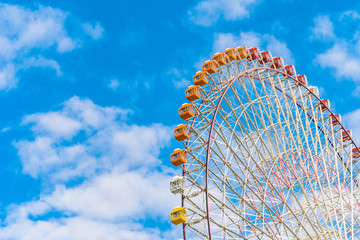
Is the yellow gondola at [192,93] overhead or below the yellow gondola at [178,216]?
overhead

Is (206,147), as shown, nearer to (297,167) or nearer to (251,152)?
(251,152)

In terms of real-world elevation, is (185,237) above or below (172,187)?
below

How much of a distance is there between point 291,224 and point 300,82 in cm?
1039

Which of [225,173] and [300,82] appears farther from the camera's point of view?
[300,82]

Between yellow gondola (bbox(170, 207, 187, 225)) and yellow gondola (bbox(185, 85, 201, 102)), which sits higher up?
yellow gondola (bbox(185, 85, 201, 102))

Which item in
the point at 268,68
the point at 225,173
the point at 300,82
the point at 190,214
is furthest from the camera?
the point at 300,82

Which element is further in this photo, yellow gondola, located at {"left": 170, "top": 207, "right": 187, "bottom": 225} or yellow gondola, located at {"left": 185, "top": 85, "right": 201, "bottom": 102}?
yellow gondola, located at {"left": 185, "top": 85, "right": 201, "bottom": 102}

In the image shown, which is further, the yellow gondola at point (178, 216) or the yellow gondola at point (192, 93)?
the yellow gondola at point (192, 93)

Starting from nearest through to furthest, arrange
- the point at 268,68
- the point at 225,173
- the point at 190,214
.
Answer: the point at 190,214, the point at 225,173, the point at 268,68

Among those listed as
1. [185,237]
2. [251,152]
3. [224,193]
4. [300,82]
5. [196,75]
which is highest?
[300,82]

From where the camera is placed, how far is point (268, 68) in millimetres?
30031

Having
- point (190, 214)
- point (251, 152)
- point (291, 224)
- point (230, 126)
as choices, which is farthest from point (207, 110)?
point (291, 224)

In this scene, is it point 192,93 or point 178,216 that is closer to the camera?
point 178,216

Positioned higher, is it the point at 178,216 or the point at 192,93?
the point at 192,93
